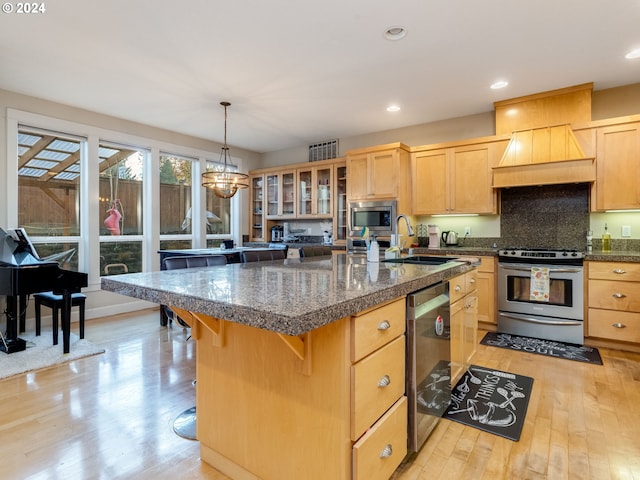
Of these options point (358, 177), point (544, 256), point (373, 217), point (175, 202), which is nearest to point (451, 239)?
point (373, 217)

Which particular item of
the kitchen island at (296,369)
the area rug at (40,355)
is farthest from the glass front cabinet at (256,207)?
the kitchen island at (296,369)

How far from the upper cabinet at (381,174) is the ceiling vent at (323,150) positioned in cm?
71

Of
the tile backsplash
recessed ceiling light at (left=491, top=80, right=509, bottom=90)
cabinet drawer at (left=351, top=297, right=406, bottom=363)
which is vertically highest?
recessed ceiling light at (left=491, top=80, right=509, bottom=90)

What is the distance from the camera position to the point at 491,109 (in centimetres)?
428

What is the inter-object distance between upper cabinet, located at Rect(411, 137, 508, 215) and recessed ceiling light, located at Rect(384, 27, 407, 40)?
6.52ft

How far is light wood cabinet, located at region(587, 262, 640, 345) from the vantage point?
313 centimetres

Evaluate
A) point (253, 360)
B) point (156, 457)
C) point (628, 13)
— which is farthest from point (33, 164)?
point (628, 13)

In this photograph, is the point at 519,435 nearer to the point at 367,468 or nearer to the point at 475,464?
the point at 475,464

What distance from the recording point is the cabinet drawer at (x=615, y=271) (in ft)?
10.2

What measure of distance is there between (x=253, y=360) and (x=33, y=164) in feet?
14.3

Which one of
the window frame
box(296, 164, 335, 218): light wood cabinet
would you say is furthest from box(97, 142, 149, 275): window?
box(296, 164, 335, 218): light wood cabinet

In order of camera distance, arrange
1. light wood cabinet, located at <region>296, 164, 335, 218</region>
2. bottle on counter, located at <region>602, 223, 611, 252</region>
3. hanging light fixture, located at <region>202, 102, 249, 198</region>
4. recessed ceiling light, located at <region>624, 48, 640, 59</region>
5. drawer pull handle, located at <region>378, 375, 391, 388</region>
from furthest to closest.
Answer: light wood cabinet, located at <region>296, 164, 335, 218</region>, hanging light fixture, located at <region>202, 102, 249, 198</region>, bottle on counter, located at <region>602, 223, 611, 252</region>, recessed ceiling light, located at <region>624, 48, 640, 59</region>, drawer pull handle, located at <region>378, 375, 391, 388</region>

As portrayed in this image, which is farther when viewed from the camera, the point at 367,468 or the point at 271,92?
the point at 271,92

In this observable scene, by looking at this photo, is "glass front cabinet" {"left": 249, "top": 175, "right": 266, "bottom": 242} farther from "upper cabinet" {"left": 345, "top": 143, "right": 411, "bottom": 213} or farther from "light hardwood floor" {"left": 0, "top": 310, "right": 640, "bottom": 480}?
"light hardwood floor" {"left": 0, "top": 310, "right": 640, "bottom": 480}
